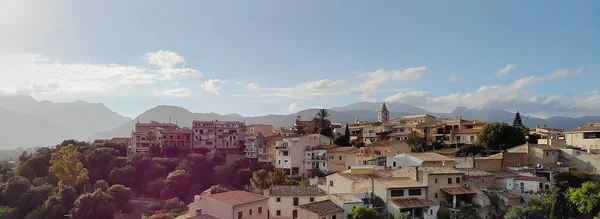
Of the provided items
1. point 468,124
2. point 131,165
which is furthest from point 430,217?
point 131,165

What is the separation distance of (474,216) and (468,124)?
27200 mm

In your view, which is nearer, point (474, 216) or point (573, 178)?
point (474, 216)

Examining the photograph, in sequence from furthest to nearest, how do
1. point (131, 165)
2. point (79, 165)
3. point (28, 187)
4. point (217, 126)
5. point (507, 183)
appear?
1. point (217, 126)
2. point (131, 165)
3. point (79, 165)
4. point (28, 187)
5. point (507, 183)

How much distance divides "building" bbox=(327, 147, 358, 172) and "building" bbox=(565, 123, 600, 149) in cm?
1862

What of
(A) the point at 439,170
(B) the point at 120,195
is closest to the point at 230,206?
(A) the point at 439,170

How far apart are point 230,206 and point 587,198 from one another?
20415 mm

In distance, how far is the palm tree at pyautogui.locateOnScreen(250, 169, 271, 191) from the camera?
38.2 metres

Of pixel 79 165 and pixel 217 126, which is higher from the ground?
pixel 217 126

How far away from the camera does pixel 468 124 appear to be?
50406mm

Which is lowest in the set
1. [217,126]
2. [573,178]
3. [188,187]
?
[188,187]

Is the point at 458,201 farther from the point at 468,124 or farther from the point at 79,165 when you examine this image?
the point at 79,165

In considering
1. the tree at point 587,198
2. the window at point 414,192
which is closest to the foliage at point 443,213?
the window at point 414,192

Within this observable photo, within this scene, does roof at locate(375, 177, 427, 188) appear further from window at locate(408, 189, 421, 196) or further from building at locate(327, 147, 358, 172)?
building at locate(327, 147, 358, 172)

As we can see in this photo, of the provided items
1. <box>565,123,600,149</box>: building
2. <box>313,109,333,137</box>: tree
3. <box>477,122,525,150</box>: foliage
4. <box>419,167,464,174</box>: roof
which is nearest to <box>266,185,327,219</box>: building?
<box>419,167,464,174</box>: roof
